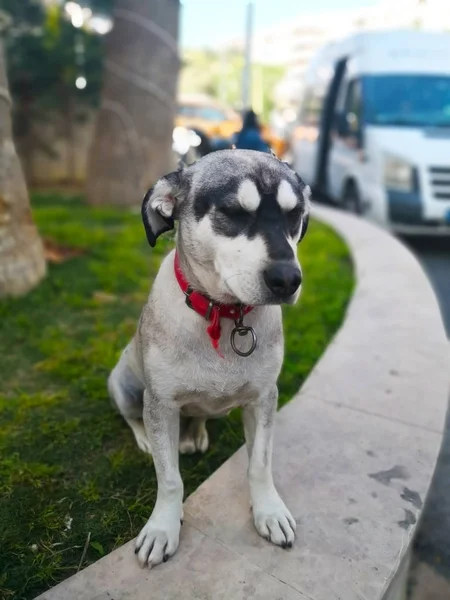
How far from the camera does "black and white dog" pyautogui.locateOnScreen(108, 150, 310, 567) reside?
181 centimetres

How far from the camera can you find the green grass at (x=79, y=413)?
2166 mm

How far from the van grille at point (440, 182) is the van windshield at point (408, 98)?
1023 millimetres

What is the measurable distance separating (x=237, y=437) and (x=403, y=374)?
1182 mm

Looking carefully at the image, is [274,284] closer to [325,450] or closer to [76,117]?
[325,450]

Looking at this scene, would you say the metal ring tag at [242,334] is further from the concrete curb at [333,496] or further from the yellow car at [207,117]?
the yellow car at [207,117]

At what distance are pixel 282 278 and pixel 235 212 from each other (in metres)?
0.30

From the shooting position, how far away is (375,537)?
208 centimetres

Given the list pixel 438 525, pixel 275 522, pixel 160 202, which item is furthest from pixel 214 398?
pixel 438 525

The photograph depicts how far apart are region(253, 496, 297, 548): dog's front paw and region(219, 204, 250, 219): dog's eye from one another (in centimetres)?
113

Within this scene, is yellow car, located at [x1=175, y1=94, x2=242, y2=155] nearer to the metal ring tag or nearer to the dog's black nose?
the metal ring tag

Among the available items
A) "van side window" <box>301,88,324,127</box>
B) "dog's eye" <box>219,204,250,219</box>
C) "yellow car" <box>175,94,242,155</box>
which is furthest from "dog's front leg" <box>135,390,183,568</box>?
"yellow car" <box>175,94,242,155</box>

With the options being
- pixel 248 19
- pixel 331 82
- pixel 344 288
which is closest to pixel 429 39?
pixel 331 82

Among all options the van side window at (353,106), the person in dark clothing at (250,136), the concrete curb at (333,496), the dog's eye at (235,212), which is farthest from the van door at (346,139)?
the dog's eye at (235,212)

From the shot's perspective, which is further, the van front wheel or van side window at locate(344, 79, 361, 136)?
the van front wheel
